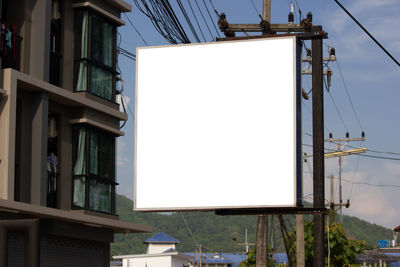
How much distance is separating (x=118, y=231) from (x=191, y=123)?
17.8 metres

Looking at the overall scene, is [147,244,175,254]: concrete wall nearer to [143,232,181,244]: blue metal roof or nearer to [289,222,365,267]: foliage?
[143,232,181,244]: blue metal roof

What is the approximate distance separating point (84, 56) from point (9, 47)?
422 centimetres

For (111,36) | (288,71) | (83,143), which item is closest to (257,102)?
(288,71)

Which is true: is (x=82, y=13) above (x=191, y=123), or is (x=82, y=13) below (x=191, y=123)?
above

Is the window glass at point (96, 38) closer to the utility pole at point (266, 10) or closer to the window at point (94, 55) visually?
the window at point (94, 55)

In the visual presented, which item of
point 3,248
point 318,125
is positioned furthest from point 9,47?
point 3,248

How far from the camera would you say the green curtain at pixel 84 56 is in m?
25.2

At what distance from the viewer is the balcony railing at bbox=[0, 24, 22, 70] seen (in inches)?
838

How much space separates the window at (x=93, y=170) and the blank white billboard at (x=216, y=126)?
14.0 meters

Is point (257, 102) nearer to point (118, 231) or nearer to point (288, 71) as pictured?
point (288, 71)

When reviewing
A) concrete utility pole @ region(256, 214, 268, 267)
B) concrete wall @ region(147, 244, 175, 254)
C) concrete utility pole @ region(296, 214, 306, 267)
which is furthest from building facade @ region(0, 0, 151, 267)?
concrete wall @ region(147, 244, 175, 254)

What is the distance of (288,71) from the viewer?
10406 mm

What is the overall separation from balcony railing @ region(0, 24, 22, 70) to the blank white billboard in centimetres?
1127

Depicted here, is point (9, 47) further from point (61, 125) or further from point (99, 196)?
point (99, 196)
